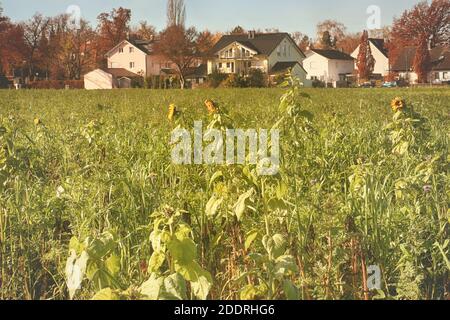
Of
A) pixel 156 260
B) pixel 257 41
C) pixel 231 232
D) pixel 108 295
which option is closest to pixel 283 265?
pixel 156 260

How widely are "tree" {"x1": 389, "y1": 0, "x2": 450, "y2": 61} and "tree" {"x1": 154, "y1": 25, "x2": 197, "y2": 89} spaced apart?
1.11m

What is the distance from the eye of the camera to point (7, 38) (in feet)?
11.7

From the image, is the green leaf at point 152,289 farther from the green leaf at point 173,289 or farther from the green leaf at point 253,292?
the green leaf at point 253,292

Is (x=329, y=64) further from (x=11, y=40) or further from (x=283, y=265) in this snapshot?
(x=283, y=265)

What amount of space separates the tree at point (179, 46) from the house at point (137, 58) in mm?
62

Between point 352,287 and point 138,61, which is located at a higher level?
point 138,61

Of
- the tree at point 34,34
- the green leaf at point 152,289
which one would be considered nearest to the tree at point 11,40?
the tree at point 34,34

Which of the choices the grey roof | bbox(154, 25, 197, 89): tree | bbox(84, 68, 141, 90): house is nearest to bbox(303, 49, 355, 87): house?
bbox(154, 25, 197, 89): tree

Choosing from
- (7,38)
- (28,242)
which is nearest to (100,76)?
(7,38)

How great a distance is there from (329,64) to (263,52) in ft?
3.62

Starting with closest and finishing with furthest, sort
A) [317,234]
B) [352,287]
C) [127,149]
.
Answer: [352,287]
[317,234]
[127,149]
